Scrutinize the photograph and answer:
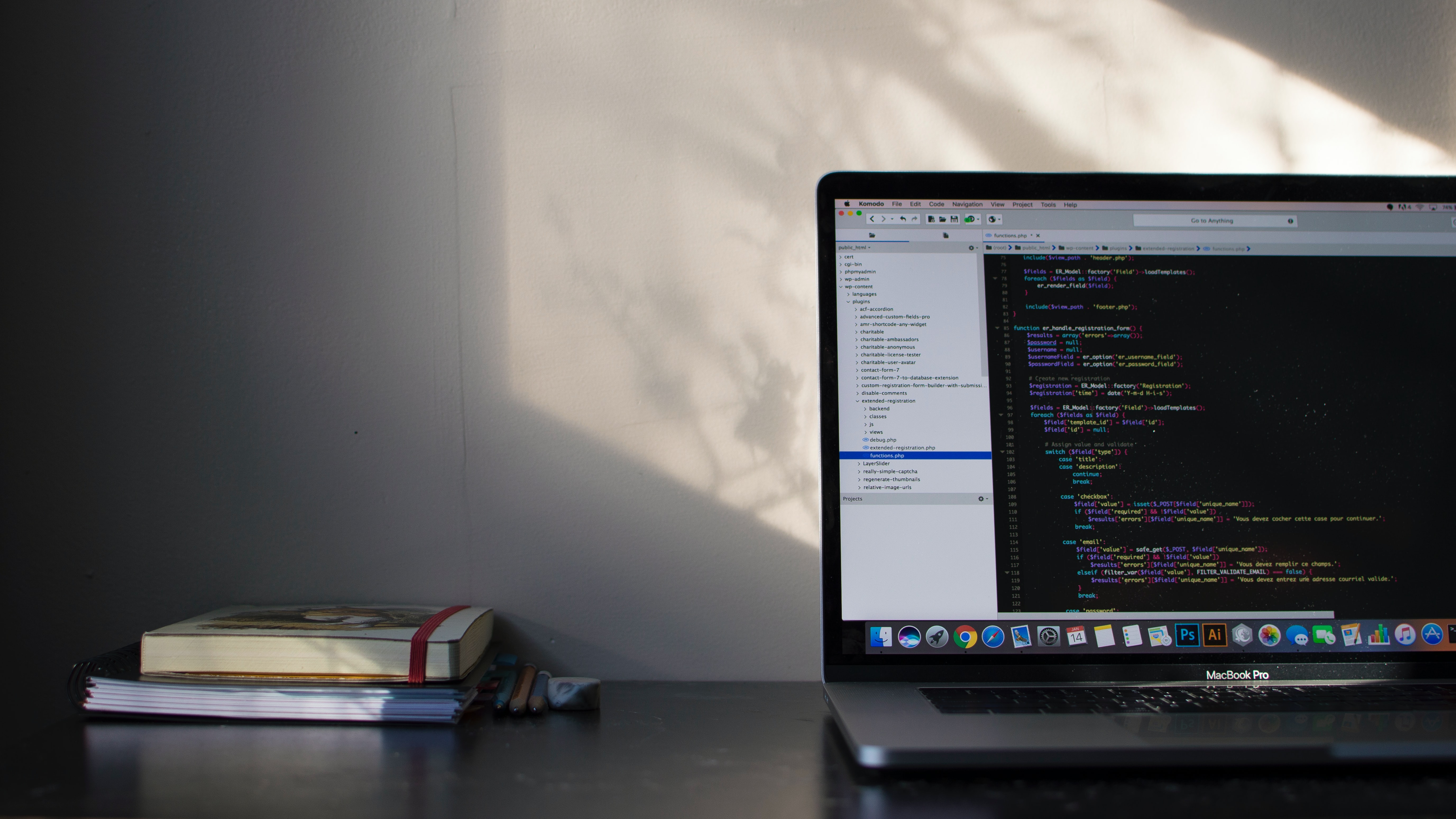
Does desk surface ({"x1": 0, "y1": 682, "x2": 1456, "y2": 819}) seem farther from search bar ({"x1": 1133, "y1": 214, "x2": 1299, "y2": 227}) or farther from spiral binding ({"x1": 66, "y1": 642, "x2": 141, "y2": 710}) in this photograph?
search bar ({"x1": 1133, "y1": 214, "x2": 1299, "y2": 227})

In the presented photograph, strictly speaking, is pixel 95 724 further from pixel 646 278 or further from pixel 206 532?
pixel 646 278

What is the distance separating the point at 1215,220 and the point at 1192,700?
0.43 metres

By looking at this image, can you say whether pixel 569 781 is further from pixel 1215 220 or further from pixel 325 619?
pixel 1215 220

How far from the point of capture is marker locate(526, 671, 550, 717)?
76cm

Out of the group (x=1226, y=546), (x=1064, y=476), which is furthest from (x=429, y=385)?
(x=1226, y=546)

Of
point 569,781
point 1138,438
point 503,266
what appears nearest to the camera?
point 569,781

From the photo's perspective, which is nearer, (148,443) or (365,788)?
(365,788)

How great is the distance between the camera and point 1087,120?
3.15 ft

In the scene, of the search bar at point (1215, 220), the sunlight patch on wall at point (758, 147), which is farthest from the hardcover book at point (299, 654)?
the search bar at point (1215, 220)

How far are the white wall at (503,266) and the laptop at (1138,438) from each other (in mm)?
223

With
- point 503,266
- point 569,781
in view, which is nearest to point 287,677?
point 569,781

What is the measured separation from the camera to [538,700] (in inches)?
30.3

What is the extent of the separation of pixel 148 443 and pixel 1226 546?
3.72 ft

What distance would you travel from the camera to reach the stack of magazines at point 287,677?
716 mm
